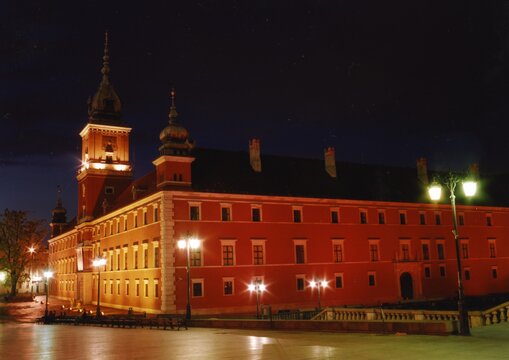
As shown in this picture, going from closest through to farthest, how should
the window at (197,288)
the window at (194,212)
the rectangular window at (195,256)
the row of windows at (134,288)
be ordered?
1. the window at (197,288)
2. the rectangular window at (195,256)
3. the window at (194,212)
4. the row of windows at (134,288)

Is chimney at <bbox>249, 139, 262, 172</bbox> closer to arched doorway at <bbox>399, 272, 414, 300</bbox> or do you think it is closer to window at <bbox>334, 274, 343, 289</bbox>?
window at <bbox>334, 274, 343, 289</bbox>

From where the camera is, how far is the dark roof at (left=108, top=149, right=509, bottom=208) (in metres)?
44.8

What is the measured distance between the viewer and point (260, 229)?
44.3 m

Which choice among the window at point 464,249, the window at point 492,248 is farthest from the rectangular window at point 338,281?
the window at point 492,248

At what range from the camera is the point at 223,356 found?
1317 cm

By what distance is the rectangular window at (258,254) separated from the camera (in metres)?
43.6

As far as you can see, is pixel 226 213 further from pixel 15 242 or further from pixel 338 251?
pixel 15 242

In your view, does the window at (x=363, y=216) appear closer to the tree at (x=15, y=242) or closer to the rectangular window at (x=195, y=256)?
the rectangular window at (x=195, y=256)

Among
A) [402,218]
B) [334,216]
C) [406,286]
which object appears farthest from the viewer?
[402,218]

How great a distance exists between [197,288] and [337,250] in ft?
46.8

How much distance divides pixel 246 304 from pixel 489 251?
102ft

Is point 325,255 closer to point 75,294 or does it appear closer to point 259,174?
point 259,174

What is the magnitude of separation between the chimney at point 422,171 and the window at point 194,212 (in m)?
28.9

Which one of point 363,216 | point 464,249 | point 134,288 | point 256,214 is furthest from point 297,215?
point 464,249
